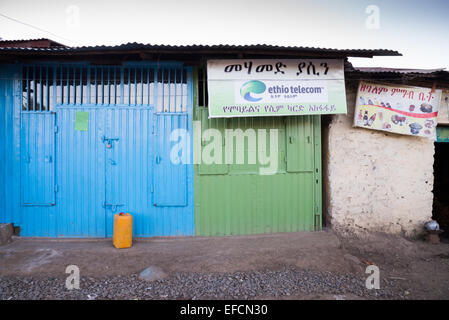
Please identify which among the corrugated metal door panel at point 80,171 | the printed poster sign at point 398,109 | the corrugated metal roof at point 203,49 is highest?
the corrugated metal roof at point 203,49

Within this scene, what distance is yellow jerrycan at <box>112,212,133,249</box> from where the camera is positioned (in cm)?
449

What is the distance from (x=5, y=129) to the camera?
4.92m

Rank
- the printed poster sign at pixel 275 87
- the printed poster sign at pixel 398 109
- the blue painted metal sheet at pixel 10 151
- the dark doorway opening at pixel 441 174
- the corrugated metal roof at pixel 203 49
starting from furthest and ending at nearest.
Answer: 1. the dark doorway opening at pixel 441 174
2. the printed poster sign at pixel 398 109
3. the blue painted metal sheet at pixel 10 151
4. the printed poster sign at pixel 275 87
5. the corrugated metal roof at pixel 203 49

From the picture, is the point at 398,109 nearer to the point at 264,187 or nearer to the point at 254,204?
the point at 264,187

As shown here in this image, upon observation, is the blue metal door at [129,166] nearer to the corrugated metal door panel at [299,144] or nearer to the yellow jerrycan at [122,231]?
the yellow jerrycan at [122,231]

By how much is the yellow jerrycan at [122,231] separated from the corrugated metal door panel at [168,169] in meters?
0.66

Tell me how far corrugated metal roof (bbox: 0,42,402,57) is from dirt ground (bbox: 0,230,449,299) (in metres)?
3.66

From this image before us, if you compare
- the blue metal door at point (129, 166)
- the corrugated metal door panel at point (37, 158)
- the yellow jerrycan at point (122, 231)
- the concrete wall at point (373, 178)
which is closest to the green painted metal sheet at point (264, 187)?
the concrete wall at point (373, 178)

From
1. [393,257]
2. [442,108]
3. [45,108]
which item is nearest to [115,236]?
[45,108]

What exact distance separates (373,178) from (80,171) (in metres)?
6.43

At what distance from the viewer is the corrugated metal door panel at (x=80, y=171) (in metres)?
4.94

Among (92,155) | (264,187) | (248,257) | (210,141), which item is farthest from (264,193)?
(92,155)

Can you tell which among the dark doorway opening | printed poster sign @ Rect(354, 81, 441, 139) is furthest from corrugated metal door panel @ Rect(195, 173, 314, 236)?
the dark doorway opening
